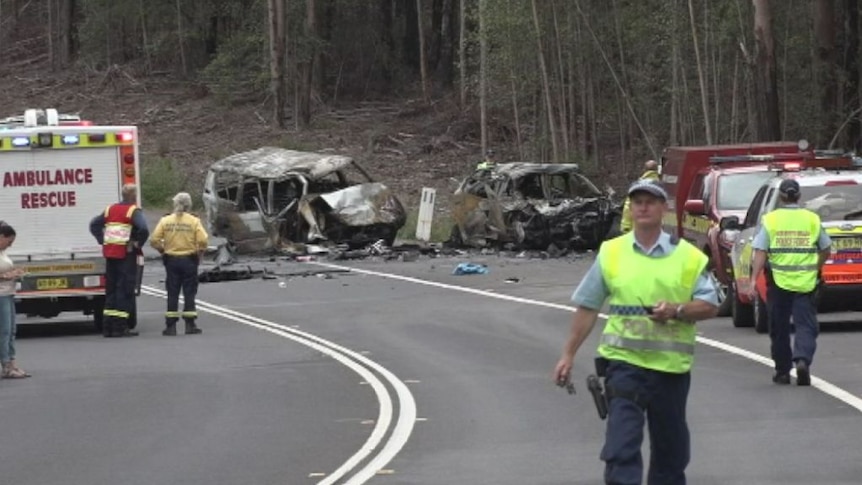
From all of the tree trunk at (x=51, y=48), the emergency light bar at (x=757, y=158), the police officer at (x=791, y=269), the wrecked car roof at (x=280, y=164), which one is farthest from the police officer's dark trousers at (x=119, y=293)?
the tree trunk at (x=51, y=48)

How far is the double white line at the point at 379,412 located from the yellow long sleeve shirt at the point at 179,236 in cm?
139

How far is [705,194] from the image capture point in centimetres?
2286

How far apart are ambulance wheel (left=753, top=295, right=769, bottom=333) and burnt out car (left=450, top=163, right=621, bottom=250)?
49.8 feet

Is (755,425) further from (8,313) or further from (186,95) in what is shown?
(186,95)

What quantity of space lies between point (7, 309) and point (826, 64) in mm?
27008

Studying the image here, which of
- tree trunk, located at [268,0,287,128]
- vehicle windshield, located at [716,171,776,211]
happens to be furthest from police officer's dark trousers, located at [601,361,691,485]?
tree trunk, located at [268,0,287,128]

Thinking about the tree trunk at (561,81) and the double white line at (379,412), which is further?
the tree trunk at (561,81)

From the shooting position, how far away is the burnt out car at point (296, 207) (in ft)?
120

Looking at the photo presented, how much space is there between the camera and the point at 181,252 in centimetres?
2122

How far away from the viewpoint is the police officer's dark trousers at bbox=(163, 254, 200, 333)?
2114 centimetres

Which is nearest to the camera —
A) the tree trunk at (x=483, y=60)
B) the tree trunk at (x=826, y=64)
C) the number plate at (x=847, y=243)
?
the number plate at (x=847, y=243)

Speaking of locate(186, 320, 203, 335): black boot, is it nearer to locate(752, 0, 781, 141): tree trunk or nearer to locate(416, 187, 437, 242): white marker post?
locate(416, 187, 437, 242): white marker post

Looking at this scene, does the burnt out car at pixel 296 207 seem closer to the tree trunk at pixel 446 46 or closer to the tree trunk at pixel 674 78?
the tree trunk at pixel 674 78

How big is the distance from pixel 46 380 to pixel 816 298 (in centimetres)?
744
